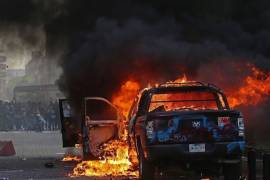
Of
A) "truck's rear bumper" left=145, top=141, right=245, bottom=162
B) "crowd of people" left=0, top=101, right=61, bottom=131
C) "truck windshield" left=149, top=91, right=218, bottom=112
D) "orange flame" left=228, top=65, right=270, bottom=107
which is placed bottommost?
"truck's rear bumper" left=145, top=141, right=245, bottom=162

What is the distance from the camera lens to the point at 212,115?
1182 centimetres

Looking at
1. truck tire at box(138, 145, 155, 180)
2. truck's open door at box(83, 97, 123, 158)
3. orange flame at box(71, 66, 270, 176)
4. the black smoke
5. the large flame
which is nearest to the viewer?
truck tire at box(138, 145, 155, 180)

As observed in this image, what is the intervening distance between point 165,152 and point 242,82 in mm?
7397

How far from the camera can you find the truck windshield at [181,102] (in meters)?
13.2

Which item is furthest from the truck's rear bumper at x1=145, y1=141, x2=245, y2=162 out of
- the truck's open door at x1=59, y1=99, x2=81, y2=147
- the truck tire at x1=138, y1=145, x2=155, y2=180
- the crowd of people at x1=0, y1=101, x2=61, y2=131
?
the crowd of people at x1=0, y1=101, x2=61, y2=131

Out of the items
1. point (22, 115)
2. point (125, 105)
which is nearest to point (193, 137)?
point (125, 105)

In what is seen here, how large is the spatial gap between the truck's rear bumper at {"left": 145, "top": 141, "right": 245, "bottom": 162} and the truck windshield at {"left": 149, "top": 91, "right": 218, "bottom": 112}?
1055 mm

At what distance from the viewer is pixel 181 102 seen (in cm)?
1440

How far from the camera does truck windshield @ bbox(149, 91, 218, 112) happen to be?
1318cm

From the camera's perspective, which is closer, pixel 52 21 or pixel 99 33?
pixel 99 33

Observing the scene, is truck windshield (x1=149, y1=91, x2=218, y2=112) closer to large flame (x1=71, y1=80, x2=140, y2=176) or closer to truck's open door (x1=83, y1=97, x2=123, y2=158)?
large flame (x1=71, y1=80, x2=140, y2=176)

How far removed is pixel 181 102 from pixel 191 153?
9.00 ft

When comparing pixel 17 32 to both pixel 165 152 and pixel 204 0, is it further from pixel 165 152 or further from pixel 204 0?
pixel 165 152

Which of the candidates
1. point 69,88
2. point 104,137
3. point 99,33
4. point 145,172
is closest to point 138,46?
point 99,33
